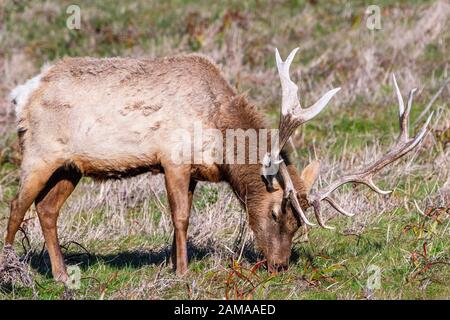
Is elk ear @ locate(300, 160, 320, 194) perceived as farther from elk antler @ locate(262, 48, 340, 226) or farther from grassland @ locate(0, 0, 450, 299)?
grassland @ locate(0, 0, 450, 299)

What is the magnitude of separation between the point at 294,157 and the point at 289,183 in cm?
398

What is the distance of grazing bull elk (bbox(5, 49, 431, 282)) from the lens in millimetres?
7828

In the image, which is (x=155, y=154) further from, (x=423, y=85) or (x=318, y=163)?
(x=423, y=85)

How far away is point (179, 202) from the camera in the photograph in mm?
7875

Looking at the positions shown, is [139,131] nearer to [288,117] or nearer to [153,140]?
[153,140]

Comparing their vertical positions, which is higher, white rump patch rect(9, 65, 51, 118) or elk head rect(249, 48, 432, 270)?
white rump patch rect(9, 65, 51, 118)

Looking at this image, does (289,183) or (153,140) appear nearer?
(289,183)

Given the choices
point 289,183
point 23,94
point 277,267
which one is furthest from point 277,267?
point 23,94

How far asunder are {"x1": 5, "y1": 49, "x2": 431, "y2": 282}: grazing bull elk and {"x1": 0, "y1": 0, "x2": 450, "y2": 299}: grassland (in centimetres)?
41

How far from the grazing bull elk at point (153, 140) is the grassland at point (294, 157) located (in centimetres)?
41

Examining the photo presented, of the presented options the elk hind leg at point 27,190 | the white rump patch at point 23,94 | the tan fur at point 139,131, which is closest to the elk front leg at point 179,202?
the tan fur at point 139,131

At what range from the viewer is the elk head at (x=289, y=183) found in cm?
758

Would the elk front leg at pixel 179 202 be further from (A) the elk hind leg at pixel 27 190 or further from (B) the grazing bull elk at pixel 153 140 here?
(A) the elk hind leg at pixel 27 190

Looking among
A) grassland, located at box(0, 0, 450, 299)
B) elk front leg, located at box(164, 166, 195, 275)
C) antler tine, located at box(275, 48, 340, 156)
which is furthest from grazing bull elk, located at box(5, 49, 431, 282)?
grassland, located at box(0, 0, 450, 299)
